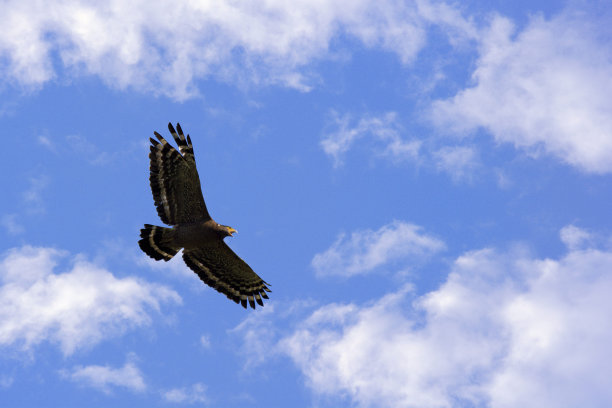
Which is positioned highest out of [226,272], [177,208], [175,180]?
[175,180]

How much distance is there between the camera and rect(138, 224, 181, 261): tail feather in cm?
2345

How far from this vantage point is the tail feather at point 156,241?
2345 centimetres

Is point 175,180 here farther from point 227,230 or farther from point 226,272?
point 226,272

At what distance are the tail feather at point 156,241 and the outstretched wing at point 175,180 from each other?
373mm

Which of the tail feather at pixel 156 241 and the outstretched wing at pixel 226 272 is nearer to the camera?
the tail feather at pixel 156 241

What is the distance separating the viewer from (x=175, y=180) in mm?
23391

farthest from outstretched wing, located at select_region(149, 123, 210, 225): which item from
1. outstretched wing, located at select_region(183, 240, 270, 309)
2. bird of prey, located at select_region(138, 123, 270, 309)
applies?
outstretched wing, located at select_region(183, 240, 270, 309)

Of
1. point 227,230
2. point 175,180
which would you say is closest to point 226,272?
point 227,230

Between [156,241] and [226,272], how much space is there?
284 cm

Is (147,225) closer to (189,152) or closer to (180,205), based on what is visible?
(180,205)

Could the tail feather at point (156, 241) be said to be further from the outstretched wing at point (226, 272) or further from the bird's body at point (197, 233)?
the outstretched wing at point (226, 272)

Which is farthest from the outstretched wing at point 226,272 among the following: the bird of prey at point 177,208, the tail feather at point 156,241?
the tail feather at point 156,241

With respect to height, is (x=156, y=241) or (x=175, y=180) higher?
(x=175, y=180)

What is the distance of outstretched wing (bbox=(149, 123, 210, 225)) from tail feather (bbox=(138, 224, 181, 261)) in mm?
373
